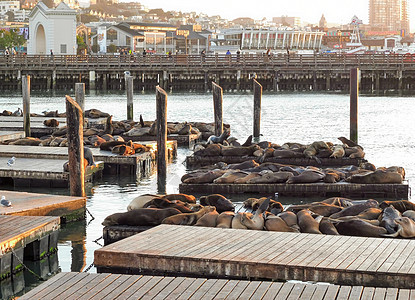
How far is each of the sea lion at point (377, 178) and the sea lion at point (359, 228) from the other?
4547 millimetres

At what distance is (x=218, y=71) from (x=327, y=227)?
142 ft

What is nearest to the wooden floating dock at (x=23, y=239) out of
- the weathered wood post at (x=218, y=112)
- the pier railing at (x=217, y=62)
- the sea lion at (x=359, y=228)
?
the sea lion at (x=359, y=228)

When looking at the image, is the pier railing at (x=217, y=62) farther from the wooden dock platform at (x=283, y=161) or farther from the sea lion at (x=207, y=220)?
the sea lion at (x=207, y=220)

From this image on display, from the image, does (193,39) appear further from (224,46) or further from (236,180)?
(236,180)

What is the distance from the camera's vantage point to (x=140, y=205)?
36.5 ft

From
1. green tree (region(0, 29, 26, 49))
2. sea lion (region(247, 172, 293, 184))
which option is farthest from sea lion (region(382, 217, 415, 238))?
green tree (region(0, 29, 26, 49))

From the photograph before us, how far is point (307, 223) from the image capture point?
9758mm

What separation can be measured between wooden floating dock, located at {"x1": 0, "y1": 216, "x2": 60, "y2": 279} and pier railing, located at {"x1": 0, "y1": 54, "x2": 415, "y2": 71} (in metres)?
42.1

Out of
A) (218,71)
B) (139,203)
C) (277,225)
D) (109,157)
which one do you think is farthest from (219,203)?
(218,71)

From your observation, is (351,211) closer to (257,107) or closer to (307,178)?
(307,178)

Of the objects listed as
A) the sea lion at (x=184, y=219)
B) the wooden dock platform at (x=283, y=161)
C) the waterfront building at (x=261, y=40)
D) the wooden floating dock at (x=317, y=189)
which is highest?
the waterfront building at (x=261, y=40)

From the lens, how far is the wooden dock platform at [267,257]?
776cm

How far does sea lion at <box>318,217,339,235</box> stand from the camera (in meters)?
9.61

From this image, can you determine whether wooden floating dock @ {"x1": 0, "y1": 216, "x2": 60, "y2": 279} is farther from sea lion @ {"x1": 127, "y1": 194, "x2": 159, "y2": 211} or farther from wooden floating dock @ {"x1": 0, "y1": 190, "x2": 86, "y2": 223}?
sea lion @ {"x1": 127, "y1": 194, "x2": 159, "y2": 211}
